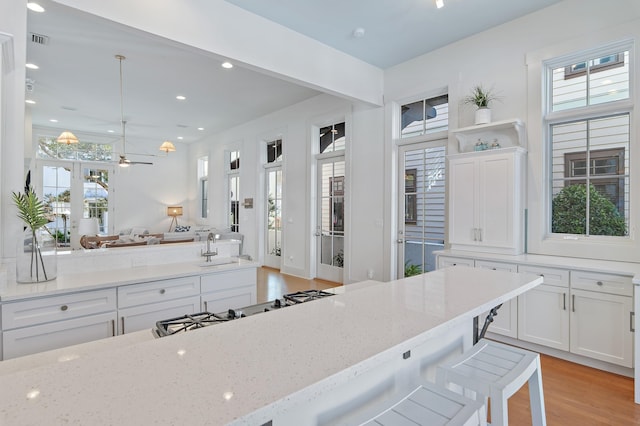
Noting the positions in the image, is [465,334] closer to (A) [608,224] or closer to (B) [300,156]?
(A) [608,224]

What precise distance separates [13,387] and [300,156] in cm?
574

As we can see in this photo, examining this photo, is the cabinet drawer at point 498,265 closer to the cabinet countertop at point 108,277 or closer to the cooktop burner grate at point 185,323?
the cabinet countertop at point 108,277

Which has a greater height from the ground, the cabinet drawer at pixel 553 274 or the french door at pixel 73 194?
the french door at pixel 73 194

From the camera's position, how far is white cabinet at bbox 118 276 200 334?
2.30 meters

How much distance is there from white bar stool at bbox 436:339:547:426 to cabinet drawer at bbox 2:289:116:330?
6.87 ft

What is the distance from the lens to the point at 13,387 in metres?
0.71

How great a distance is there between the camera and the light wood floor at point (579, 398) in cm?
210

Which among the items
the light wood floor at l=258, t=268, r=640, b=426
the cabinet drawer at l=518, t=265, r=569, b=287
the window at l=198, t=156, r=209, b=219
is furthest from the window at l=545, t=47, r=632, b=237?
the window at l=198, t=156, r=209, b=219

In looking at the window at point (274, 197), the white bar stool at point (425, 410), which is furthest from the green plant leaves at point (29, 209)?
A: the window at point (274, 197)

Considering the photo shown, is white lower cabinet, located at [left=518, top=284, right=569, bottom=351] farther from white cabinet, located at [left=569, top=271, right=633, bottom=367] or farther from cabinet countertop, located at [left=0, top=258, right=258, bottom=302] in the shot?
cabinet countertop, located at [left=0, top=258, right=258, bottom=302]

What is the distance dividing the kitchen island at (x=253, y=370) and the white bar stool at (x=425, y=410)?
0.12 metres

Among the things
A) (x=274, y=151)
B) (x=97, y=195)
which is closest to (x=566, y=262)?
(x=274, y=151)

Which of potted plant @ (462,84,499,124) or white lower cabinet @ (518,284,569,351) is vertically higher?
potted plant @ (462,84,499,124)

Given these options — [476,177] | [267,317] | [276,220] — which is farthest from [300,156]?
[267,317]
